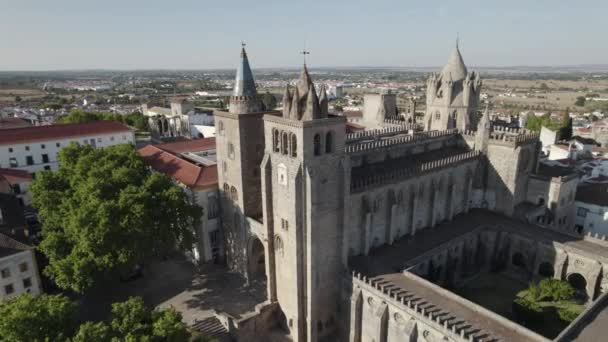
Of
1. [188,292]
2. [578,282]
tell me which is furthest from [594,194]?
[188,292]

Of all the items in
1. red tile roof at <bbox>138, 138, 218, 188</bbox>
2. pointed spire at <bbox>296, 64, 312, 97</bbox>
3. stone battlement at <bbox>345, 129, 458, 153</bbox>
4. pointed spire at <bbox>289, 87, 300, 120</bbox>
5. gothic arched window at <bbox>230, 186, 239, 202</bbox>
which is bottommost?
gothic arched window at <bbox>230, 186, 239, 202</bbox>

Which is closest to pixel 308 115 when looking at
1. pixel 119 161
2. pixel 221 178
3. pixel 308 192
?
pixel 308 192

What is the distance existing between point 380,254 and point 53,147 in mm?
64423

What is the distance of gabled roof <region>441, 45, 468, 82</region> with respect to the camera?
55.7 m

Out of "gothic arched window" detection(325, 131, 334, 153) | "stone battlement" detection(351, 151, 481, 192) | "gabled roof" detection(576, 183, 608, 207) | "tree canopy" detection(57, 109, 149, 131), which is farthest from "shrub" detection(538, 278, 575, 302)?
"tree canopy" detection(57, 109, 149, 131)

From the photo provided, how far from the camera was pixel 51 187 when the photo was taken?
43.2 metres

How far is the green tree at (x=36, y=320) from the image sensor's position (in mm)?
23172

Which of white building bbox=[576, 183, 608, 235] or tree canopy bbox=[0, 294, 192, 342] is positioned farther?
white building bbox=[576, 183, 608, 235]

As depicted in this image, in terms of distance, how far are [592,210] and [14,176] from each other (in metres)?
85.9

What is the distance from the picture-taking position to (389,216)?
4244 centimetres

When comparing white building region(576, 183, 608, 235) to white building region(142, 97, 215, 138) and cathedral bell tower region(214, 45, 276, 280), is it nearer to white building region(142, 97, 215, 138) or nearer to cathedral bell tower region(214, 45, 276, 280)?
cathedral bell tower region(214, 45, 276, 280)

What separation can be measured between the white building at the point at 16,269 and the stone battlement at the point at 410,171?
33573 mm

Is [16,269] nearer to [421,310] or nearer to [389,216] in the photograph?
[389,216]

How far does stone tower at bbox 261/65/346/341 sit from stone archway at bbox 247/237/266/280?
6.11 m
